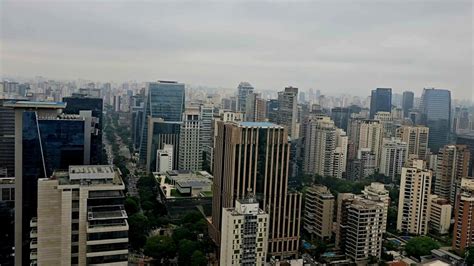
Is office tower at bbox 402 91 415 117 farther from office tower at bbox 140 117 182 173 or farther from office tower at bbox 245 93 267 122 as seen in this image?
office tower at bbox 140 117 182 173

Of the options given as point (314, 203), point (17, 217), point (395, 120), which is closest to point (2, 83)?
point (17, 217)

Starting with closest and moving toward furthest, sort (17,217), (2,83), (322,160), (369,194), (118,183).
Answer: (118,183) < (17,217) < (2,83) < (369,194) < (322,160)

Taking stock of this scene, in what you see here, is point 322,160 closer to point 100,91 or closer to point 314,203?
point 314,203

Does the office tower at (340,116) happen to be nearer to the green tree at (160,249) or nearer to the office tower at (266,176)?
the office tower at (266,176)

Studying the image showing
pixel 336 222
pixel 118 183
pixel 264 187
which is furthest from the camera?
Answer: pixel 336 222

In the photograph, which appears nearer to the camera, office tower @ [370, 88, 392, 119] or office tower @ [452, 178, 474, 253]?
office tower @ [452, 178, 474, 253]

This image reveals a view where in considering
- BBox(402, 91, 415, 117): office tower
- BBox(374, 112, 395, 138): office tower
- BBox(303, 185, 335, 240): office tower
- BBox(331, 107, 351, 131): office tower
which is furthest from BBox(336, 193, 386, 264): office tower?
BBox(402, 91, 415, 117): office tower

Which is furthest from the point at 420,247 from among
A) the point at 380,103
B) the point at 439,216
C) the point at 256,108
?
the point at 380,103

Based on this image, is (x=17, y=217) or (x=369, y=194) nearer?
(x=17, y=217)
